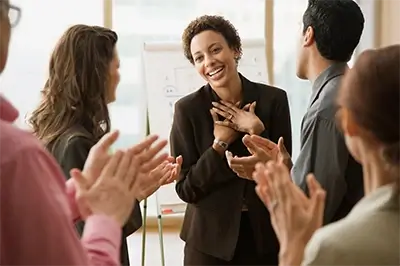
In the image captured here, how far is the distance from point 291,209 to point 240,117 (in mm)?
1314

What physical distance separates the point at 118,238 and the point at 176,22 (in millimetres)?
3717

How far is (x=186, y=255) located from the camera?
2.68 m

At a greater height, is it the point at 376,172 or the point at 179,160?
the point at 376,172

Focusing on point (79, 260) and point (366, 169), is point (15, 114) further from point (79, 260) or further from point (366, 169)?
point (366, 169)

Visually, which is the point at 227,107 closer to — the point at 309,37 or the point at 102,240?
the point at 309,37

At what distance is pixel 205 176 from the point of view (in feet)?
8.38

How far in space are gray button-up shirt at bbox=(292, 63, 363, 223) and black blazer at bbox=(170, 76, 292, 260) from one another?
0.50 meters

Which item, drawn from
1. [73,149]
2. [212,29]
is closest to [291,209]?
[73,149]

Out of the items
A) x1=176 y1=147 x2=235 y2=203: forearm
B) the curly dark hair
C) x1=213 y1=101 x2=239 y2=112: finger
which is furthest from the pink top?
the curly dark hair

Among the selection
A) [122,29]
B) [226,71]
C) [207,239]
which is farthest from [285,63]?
[207,239]

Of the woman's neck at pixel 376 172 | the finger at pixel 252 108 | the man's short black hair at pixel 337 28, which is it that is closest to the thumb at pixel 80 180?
the woman's neck at pixel 376 172

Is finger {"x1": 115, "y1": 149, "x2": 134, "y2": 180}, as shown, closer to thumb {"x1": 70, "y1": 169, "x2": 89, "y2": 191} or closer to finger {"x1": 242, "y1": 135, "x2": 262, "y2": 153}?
thumb {"x1": 70, "y1": 169, "x2": 89, "y2": 191}

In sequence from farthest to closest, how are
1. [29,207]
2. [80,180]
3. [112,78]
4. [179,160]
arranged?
[179,160], [112,78], [80,180], [29,207]

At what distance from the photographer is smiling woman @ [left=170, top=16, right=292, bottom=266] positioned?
256 centimetres
